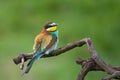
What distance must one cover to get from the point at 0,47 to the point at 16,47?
A: 0.29ft

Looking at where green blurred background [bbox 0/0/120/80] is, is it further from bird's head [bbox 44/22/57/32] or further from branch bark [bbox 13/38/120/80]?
branch bark [bbox 13/38/120/80]

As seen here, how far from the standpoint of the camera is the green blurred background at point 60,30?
2762 millimetres

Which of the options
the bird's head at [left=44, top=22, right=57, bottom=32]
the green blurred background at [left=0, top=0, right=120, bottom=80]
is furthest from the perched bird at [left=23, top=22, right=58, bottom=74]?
the green blurred background at [left=0, top=0, right=120, bottom=80]

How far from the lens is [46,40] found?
0.97m

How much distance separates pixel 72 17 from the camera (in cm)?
344

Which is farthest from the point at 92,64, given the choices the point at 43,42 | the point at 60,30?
the point at 60,30

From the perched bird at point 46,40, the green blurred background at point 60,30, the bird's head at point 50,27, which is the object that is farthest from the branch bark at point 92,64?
the green blurred background at point 60,30

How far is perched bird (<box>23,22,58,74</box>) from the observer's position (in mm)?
874

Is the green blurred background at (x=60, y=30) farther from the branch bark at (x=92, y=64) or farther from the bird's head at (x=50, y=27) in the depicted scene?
the branch bark at (x=92, y=64)

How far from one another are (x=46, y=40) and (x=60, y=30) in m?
2.21

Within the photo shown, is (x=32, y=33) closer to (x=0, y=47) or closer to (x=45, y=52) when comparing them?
(x=0, y=47)

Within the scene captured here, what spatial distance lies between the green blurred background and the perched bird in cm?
145

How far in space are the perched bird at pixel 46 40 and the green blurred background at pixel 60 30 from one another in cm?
145

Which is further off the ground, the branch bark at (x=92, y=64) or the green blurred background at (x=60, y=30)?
the branch bark at (x=92, y=64)
